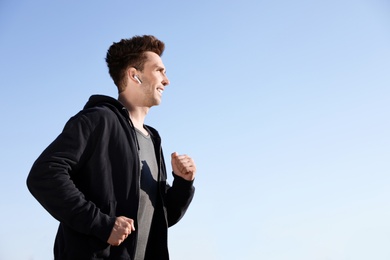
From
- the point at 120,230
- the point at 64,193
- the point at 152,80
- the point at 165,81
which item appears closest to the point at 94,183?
the point at 64,193

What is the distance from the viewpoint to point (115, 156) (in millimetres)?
4453

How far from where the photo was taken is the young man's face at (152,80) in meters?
5.12

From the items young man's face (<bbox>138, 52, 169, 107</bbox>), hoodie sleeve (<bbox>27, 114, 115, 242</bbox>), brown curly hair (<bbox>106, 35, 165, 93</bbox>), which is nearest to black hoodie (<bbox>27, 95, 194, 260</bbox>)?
hoodie sleeve (<bbox>27, 114, 115, 242</bbox>)

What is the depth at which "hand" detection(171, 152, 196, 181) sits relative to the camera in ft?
16.0

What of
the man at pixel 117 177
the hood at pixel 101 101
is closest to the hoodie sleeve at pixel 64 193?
the man at pixel 117 177

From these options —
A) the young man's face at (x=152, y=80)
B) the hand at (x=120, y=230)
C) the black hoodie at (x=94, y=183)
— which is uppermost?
the young man's face at (x=152, y=80)

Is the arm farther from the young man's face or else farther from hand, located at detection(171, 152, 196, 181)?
the young man's face

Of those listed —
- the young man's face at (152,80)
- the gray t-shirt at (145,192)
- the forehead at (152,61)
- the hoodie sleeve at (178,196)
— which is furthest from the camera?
the forehead at (152,61)

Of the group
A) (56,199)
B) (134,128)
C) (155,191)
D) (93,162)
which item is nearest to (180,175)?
(155,191)

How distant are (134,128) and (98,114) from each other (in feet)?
1.49

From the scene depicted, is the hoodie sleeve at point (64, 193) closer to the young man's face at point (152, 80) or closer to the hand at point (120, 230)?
the hand at point (120, 230)

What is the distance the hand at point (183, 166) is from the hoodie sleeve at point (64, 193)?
1.03 m

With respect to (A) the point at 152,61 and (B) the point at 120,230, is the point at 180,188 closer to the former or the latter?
(B) the point at 120,230

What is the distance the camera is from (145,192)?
4.61m
